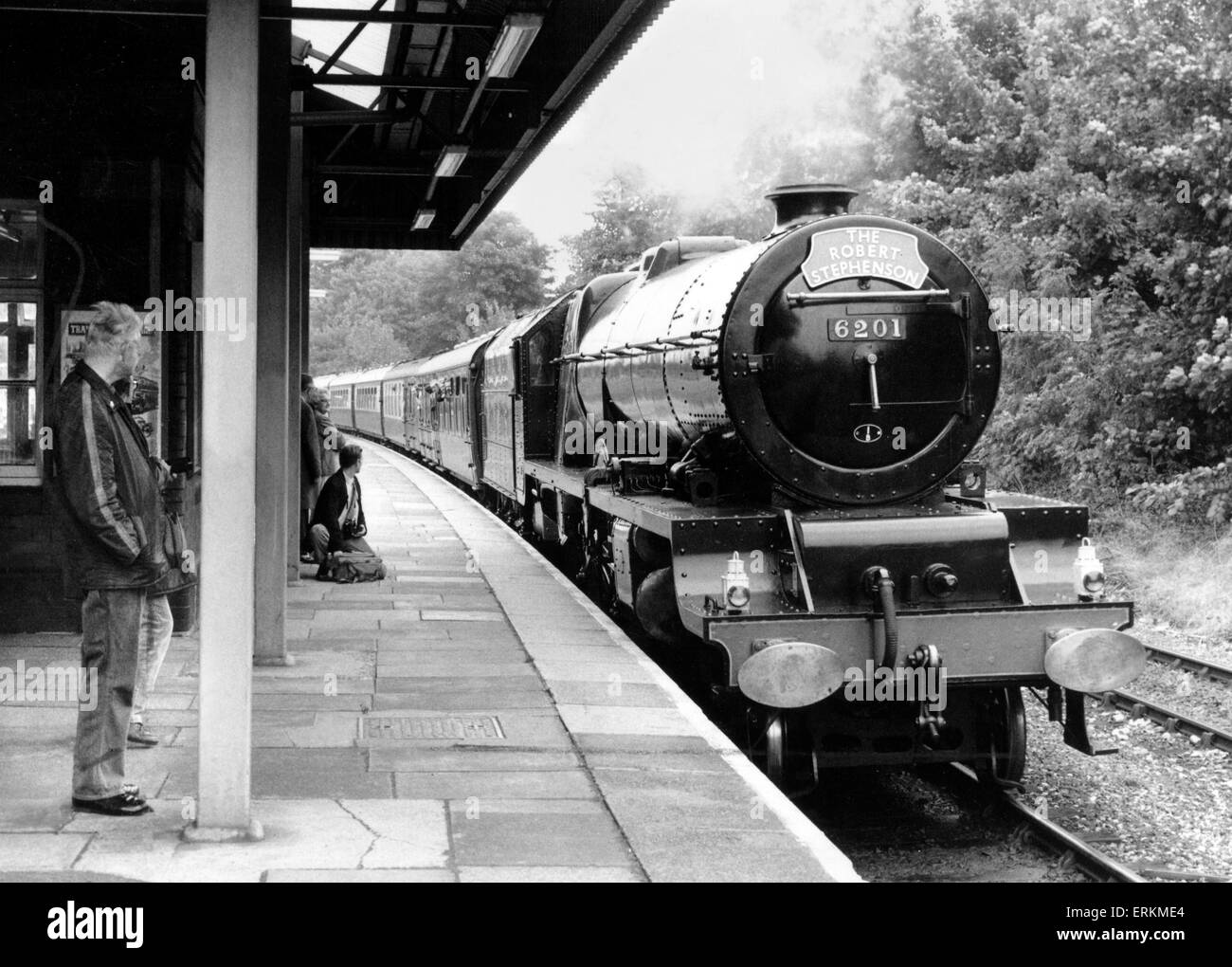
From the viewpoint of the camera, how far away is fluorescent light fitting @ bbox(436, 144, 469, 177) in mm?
10344

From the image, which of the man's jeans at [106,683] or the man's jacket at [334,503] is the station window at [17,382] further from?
the man's jacket at [334,503]

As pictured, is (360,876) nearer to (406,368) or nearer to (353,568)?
(353,568)

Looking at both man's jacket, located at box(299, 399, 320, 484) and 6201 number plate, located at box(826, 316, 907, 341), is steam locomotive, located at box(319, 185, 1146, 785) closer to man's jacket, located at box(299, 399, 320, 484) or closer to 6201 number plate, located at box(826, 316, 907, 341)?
6201 number plate, located at box(826, 316, 907, 341)

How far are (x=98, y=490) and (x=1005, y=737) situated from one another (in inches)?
172

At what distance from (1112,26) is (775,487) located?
10.8 meters

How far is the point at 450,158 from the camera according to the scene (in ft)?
35.3

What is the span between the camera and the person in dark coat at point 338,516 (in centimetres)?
1187

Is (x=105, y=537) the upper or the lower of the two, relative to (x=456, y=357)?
lower

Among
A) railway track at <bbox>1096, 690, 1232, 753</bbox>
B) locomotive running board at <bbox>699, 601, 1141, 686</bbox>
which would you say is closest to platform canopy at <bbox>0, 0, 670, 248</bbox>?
locomotive running board at <bbox>699, 601, 1141, 686</bbox>

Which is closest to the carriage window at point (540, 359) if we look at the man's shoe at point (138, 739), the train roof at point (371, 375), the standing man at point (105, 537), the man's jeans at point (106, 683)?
the man's shoe at point (138, 739)

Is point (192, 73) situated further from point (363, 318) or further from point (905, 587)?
point (363, 318)

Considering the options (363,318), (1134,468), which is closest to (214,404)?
(1134,468)

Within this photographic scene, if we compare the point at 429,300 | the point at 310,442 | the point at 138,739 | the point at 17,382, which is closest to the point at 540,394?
the point at 310,442
